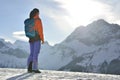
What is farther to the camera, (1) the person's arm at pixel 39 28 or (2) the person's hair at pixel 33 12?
(2) the person's hair at pixel 33 12

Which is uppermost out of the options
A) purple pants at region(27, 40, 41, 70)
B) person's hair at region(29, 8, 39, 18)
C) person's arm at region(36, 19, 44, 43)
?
person's hair at region(29, 8, 39, 18)

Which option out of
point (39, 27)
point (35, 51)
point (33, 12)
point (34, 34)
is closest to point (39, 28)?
point (39, 27)

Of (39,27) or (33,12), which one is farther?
(33,12)

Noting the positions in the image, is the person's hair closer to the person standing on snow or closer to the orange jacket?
the person standing on snow

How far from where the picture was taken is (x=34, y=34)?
14438mm

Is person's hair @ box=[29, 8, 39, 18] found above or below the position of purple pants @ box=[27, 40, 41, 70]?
above

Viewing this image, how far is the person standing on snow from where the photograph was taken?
47.1ft

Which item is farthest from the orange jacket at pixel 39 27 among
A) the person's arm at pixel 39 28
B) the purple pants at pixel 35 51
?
the purple pants at pixel 35 51

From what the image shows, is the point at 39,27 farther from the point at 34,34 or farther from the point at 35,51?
the point at 35,51

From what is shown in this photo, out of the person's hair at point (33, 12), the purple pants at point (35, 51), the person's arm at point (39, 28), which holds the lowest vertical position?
the purple pants at point (35, 51)

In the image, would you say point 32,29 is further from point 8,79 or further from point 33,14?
point 8,79

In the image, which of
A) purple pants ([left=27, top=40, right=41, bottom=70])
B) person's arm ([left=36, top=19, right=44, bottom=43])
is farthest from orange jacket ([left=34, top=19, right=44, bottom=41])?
purple pants ([left=27, top=40, right=41, bottom=70])

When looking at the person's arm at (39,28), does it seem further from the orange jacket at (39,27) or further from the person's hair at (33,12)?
the person's hair at (33,12)

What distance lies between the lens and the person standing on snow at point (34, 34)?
14.4 m
